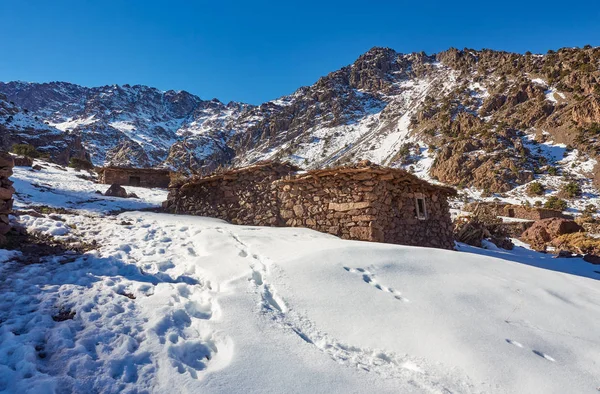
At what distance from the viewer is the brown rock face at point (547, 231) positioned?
50.1 ft

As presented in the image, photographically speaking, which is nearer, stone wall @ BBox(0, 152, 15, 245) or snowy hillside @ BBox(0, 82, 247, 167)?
stone wall @ BBox(0, 152, 15, 245)

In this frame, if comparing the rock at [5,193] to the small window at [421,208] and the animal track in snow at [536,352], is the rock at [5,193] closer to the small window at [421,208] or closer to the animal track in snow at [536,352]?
the animal track in snow at [536,352]

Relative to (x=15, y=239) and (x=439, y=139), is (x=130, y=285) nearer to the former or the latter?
(x=15, y=239)

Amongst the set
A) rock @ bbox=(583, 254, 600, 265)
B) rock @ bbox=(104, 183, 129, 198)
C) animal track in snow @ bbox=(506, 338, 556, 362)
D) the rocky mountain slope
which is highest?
the rocky mountain slope

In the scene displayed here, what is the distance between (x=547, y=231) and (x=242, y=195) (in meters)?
15.9

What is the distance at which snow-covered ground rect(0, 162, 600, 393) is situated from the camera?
7.64 ft

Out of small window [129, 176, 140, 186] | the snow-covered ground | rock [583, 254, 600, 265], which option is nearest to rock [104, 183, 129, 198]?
small window [129, 176, 140, 186]

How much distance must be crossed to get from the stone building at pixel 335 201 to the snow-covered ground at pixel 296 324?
2.55m

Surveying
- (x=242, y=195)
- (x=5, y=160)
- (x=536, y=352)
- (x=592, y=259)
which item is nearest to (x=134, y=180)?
(x=242, y=195)

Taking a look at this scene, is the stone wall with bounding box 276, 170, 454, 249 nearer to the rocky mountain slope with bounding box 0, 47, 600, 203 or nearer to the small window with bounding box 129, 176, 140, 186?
the rocky mountain slope with bounding box 0, 47, 600, 203

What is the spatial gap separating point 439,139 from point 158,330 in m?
51.7

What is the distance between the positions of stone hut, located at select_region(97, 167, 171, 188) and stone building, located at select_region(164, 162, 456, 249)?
1217 cm

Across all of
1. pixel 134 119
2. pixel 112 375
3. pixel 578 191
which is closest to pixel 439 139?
pixel 578 191

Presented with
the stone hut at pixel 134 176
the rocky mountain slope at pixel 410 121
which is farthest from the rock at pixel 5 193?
the stone hut at pixel 134 176
